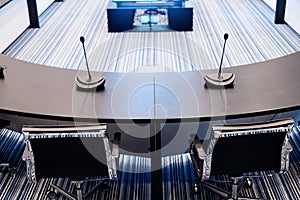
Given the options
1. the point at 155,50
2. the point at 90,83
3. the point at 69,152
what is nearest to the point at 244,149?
the point at 69,152

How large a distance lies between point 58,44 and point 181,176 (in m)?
3.30

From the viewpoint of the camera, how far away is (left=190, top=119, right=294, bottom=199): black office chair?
212 cm

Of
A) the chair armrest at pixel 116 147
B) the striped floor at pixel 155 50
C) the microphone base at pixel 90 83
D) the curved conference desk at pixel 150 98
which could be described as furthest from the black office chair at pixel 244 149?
the microphone base at pixel 90 83

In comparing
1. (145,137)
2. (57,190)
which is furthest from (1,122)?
(145,137)

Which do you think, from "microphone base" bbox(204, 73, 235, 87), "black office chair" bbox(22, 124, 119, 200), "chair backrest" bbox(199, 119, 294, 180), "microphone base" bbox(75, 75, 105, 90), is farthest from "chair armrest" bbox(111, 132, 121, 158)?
"microphone base" bbox(204, 73, 235, 87)

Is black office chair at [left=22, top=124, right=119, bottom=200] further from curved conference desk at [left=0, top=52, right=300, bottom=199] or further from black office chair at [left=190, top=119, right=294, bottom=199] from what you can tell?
black office chair at [left=190, top=119, right=294, bottom=199]

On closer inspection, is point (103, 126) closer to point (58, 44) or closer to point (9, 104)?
point (9, 104)

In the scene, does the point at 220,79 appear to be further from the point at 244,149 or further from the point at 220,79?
the point at 244,149

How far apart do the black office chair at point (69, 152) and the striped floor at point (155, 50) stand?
0.64 meters

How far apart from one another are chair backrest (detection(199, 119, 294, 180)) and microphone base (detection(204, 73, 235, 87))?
61 centimetres

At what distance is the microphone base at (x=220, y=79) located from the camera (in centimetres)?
272

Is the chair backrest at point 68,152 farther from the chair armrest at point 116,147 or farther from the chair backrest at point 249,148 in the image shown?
the chair backrest at point 249,148

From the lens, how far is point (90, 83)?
2.74 m

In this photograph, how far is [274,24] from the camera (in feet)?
20.7
